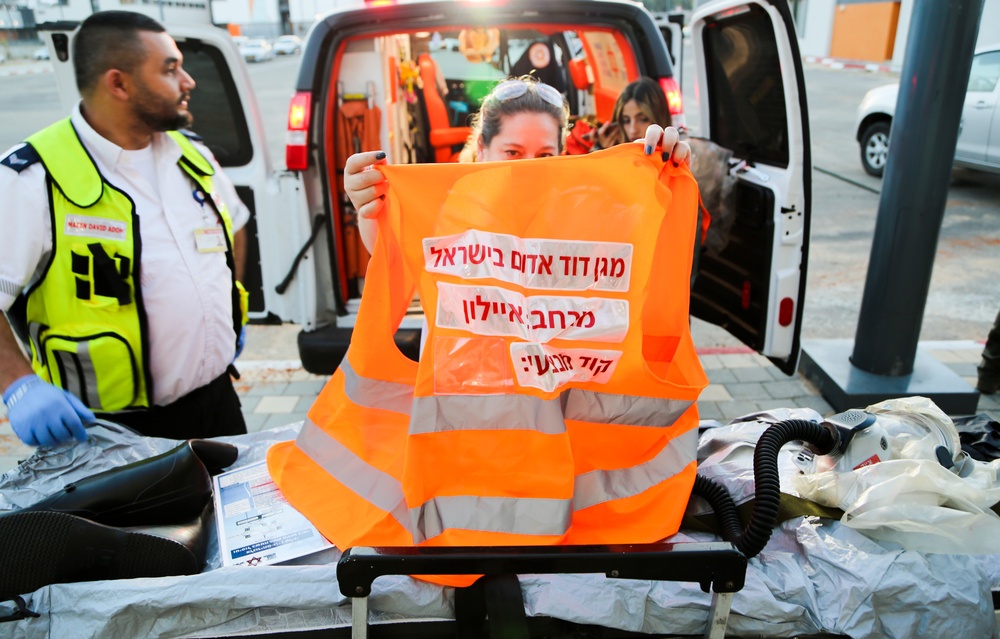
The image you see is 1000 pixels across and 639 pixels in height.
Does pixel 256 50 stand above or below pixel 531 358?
above

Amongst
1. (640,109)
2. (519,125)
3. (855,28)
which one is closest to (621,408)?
(519,125)

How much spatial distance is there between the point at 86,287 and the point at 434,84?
5205 millimetres

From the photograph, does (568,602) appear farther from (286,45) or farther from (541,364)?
(286,45)

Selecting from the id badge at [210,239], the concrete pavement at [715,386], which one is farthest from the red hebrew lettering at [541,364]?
the concrete pavement at [715,386]

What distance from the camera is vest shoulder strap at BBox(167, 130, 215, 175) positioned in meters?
2.49

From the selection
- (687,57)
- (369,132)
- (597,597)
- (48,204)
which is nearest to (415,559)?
(597,597)

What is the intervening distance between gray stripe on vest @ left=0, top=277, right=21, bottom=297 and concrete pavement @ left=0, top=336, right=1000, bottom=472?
2.01 meters

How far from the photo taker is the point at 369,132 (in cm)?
407

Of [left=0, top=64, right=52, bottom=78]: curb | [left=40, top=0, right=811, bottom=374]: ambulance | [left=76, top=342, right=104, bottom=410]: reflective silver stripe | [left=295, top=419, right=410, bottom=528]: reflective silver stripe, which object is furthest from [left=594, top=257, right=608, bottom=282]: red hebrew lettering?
[left=0, top=64, right=52, bottom=78]: curb

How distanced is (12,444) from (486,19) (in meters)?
3.33

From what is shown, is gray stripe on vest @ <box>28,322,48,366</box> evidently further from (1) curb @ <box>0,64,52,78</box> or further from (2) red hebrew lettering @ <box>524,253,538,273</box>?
(1) curb @ <box>0,64,52,78</box>

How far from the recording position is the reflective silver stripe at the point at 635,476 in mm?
1677

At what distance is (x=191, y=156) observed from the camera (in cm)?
251

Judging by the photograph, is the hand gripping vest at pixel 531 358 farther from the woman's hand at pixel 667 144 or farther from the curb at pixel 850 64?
A: the curb at pixel 850 64
